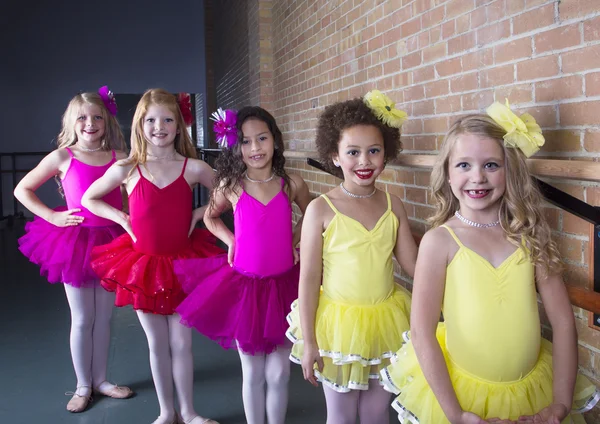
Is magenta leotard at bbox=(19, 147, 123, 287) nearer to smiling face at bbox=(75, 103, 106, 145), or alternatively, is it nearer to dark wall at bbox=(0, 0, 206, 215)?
smiling face at bbox=(75, 103, 106, 145)

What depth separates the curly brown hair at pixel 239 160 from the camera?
259cm

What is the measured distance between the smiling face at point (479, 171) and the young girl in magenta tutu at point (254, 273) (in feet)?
3.50

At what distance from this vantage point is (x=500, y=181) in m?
1.64

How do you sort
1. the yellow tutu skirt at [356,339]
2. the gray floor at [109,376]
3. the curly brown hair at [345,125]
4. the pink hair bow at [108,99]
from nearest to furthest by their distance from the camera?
the yellow tutu skirt at [356,339] < the curly brown hair at [345,125] < the gray floor at [109,376] < the pink hair bow at [108,99]

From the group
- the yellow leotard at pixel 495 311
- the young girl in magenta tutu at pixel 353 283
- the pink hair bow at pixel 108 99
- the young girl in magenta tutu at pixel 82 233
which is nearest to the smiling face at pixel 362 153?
the young girl in magenta tutu at pixel 353 283

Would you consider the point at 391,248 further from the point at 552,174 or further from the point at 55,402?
the point at 55,402

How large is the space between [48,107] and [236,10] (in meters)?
3.90

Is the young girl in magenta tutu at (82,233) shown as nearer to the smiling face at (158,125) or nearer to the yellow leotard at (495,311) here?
the smiling face at (158,125)

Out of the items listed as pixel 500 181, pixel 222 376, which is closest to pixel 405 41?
pixel 500 181

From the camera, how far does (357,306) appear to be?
2.14 m

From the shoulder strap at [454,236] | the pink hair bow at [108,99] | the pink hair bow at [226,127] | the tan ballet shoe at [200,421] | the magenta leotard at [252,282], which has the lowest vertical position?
the tan ballet shoe at [200,421]

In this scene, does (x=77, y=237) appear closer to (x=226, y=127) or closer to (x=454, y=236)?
(x=226, y=127)

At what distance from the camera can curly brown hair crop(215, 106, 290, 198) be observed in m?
2.59

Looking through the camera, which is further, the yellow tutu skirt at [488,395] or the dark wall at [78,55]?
the dark wall at [78,55]
